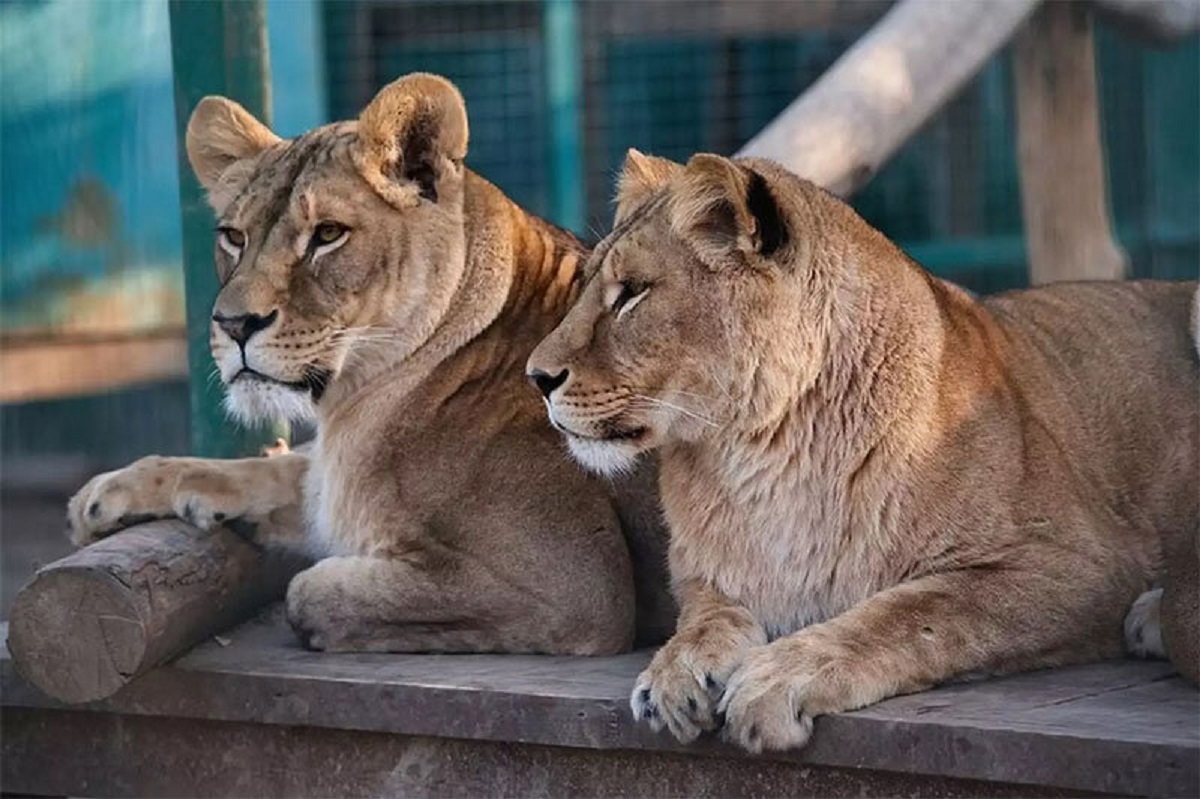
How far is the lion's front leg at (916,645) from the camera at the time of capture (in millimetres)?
3062

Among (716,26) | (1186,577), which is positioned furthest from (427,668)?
(716,26)

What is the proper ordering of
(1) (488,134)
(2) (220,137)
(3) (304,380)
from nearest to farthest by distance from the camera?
(3) (304,380) → (2) (220,137) → (1) (488,134)

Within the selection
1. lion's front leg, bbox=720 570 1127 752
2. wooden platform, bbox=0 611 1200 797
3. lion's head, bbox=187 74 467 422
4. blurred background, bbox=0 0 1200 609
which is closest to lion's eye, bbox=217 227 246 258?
lion's head, bbox=187 74 467 422

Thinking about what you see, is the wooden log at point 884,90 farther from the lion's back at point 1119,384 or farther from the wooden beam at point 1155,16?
the lion's back at point 1119,384

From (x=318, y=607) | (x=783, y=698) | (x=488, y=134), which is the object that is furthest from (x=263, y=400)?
(x=488, y=134)

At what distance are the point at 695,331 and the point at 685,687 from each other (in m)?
0.54

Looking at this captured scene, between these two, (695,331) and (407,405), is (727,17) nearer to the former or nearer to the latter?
(407,405)

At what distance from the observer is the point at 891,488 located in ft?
11.0

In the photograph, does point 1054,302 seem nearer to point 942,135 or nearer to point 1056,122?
point 1056,122

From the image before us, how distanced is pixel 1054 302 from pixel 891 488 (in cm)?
81

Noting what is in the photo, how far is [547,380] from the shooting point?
3.37m

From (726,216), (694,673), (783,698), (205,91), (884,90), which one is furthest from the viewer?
(884,90)

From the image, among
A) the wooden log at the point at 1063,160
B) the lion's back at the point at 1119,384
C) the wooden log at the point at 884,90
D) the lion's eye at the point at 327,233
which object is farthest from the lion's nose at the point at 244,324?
the wooden log at the point at 1063,160

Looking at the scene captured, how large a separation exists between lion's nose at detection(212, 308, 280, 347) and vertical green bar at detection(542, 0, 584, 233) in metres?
4.29
